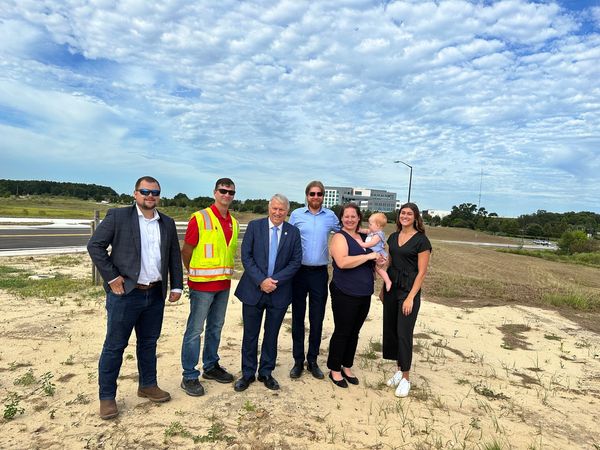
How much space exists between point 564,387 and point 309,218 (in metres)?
3.70

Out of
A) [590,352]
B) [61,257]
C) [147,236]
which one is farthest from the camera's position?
[61,257]

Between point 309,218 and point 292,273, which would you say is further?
point 309,218

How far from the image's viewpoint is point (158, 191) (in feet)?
11.5

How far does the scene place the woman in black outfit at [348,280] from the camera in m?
4.07

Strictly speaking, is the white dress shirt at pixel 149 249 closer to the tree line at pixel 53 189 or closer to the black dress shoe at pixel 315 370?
the black dress shoe at pixel 315 370

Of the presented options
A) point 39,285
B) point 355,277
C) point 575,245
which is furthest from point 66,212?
point 575,245

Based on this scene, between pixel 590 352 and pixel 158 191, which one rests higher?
pixel 158 191

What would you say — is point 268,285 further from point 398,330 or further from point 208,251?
point 398,330

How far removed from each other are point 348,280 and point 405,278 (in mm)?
597

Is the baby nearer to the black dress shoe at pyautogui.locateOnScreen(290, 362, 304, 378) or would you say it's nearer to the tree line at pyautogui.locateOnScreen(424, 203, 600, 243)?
the black dress shoe at pyautogui.locateOnScreen(290, 362, 304, 378)

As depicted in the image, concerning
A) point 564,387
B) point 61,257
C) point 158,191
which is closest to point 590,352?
point 564,387

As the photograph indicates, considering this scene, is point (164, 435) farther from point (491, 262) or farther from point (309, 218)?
point (491, 262)

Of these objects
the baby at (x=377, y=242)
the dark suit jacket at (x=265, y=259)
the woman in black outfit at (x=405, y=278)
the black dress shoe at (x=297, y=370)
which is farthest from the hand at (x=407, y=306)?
the black dress shoe at (x=297, y=370)

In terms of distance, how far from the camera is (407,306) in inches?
162
